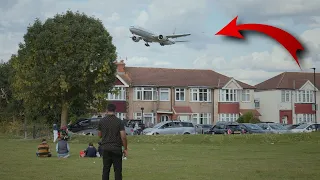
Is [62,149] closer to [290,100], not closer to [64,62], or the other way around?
[64,62]

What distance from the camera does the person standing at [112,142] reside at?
44.8 feet

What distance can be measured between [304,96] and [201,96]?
689 inches

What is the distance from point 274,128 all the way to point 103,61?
60.5ft

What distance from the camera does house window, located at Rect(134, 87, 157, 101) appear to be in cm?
8138

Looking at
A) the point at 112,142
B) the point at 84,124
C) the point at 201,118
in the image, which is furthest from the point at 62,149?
the point at 201,118

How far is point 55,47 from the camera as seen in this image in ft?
177

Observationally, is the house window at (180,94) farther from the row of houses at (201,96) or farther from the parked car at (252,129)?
the parked car at (252,129)

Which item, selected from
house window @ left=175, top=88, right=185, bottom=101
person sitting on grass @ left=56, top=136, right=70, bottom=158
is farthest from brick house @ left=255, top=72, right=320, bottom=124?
person sitting on grass @ left=56, top=136, right=70, bottom=158

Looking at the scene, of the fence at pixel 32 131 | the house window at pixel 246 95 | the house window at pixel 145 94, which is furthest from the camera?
the house window at pixel 246 95

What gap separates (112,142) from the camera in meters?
13.7

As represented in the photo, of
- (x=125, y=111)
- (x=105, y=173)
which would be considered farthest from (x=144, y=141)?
(x=125, y=111)

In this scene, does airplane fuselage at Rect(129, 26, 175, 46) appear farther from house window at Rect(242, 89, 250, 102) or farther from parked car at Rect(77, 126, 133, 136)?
house window at Rect(242, 89, 250, 102)

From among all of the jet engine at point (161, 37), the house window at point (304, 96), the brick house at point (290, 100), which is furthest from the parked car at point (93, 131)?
the house window at point (304, 96)

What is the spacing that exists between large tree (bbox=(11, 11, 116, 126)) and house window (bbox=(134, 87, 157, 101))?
80.8 feet
